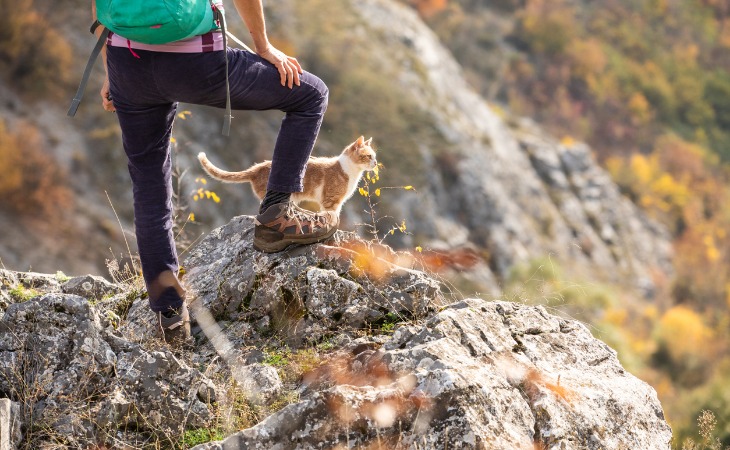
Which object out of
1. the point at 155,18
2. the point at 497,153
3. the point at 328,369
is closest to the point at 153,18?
the point at 155,18

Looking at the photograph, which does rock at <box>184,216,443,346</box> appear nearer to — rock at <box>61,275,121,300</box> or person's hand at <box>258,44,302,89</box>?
rock at <box>61,275,121,300</box>

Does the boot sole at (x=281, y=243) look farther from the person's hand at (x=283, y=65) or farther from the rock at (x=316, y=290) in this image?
the person's hand at (x=283, y=65)

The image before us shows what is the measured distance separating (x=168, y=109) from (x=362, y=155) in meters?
2.61

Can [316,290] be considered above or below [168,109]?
below

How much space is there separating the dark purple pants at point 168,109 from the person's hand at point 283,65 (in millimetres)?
45

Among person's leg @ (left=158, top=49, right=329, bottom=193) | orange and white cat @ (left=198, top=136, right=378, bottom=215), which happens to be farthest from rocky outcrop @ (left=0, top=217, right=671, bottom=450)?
orange and white cat @ (left=198, top=136, right=378, bottom=215)

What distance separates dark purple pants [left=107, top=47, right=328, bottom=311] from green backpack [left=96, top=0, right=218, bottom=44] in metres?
0.17

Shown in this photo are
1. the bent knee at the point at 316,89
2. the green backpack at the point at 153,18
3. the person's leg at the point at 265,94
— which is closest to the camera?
the green backpack at the point at 153,18

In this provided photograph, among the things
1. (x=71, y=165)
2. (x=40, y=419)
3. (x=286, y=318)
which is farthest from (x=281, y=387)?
(x=71, y=165)

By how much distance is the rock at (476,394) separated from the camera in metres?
4.29

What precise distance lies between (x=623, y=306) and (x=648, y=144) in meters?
36.4

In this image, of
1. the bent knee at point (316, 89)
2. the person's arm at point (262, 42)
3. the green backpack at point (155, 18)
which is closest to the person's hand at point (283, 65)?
the person's arm at point (262, 42)

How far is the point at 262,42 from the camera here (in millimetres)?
4840

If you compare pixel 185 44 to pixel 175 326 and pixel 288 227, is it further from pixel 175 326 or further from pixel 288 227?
pixel 175 326
